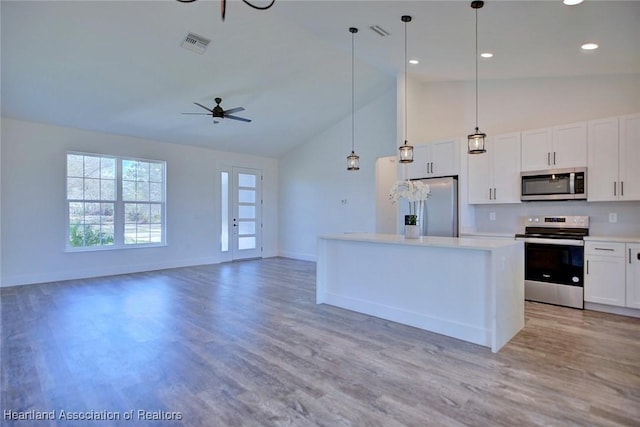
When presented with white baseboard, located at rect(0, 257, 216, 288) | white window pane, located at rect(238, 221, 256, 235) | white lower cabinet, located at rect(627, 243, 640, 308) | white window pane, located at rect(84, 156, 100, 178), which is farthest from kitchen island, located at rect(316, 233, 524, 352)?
white window pane, located at rect(84, 156, 100, 178)

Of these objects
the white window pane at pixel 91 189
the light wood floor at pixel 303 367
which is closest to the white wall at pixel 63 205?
the white window pane at pixel 91 189

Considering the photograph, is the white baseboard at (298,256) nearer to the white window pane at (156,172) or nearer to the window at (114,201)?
the window at (114,201)

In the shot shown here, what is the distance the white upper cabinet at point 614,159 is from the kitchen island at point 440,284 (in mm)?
1664

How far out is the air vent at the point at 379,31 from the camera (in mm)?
3873

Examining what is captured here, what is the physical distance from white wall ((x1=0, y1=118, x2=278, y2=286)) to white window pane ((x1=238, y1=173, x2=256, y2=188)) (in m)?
0.61

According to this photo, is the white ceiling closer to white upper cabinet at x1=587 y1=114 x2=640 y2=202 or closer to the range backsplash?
white upper cabinet at x1=587 y1=114 x2=640 y2=202

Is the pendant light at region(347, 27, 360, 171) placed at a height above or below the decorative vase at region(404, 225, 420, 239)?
above

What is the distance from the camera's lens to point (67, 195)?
5.95 m

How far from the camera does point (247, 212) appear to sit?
8625mm

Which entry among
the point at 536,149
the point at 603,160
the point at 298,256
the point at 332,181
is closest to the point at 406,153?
the point at 536,149

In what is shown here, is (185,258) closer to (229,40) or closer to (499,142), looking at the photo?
(229,40)

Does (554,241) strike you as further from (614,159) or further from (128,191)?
(128,191)

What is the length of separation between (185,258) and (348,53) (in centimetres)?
537

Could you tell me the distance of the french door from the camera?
832 centimetres
